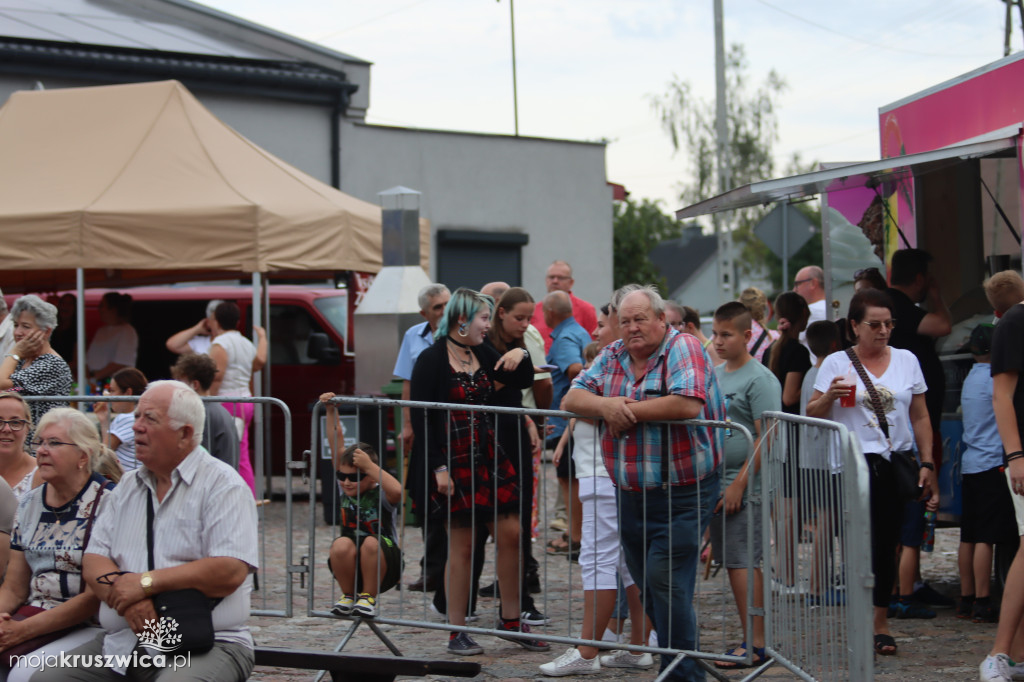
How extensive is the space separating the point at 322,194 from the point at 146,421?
7.60m

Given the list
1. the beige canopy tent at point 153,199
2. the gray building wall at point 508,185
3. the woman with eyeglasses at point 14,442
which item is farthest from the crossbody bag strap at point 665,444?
the gray building wall at point 508,185

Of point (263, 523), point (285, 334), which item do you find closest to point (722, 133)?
point (285, 334)

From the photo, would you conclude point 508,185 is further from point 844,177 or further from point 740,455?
point 740,455

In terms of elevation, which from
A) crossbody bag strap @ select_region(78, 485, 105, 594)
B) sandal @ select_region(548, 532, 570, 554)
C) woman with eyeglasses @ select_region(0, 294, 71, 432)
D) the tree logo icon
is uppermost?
woman with eyeglasses @ select_region(0, 294, 71, 432)

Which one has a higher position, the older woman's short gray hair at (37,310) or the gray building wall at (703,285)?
the gray building wall at (703,285)

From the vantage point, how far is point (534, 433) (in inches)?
253

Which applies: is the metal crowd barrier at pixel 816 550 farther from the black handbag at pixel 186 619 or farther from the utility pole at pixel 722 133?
the utility pole at pixel 722 133

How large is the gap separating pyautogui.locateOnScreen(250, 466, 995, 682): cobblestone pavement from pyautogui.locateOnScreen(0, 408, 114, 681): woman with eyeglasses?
1270mm

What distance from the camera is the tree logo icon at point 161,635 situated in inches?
158

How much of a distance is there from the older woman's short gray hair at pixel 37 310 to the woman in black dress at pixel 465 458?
109 inches

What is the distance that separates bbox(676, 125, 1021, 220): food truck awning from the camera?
20.9 feet

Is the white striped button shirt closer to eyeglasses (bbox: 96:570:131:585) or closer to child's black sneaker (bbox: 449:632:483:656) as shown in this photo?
eyeglasses (bbox: 96:570:131:585)

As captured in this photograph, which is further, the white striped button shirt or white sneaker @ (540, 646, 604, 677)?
white sneaker @ (540, 646, 604, 677)
